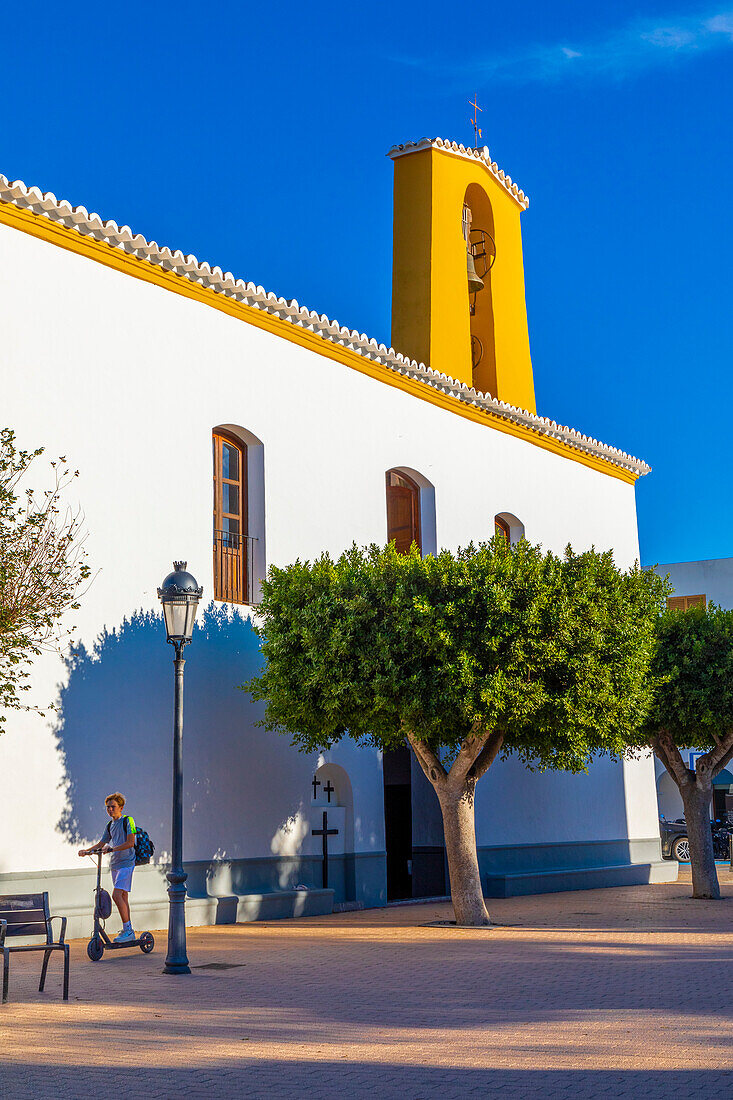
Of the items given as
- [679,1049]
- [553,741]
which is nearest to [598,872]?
[553,741]

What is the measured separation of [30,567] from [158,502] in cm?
356

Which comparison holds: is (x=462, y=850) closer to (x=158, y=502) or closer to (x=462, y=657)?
(x=462, y=657)

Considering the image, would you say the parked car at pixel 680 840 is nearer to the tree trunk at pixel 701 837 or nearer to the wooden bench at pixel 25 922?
the tree trunk at pixel 701 837

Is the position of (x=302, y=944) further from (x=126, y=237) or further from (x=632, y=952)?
(x=126, y=237)

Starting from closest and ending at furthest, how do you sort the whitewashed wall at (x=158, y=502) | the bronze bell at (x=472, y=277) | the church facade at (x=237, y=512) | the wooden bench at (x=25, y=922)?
the wooden bench at (x=25, y=922)
the whitewashed wall at (x=158, y=502)
the church facade at (x=237, y=512)
the bronze bell at (x=472, y=277)

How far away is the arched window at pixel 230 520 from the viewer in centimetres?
1494

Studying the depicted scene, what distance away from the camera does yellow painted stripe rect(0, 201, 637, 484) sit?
12.8m

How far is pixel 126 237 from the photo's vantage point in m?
13.4

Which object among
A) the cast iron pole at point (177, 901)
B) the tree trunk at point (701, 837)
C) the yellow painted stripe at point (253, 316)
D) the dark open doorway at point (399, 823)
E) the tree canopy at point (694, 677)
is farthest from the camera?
the dark open doorway at point (399, 823)

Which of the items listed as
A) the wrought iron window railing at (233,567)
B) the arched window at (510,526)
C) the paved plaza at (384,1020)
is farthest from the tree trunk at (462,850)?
the arched window at (510,526)

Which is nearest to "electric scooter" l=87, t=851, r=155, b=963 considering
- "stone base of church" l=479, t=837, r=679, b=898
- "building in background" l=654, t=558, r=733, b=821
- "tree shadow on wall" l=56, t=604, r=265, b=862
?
"tree shadow on wall" l=56, t=604, r=265, b=862

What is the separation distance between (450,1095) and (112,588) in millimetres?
8539

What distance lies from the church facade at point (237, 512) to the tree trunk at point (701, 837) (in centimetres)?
269

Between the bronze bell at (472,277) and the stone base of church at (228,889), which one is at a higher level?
the bronze bell at (472,277)
